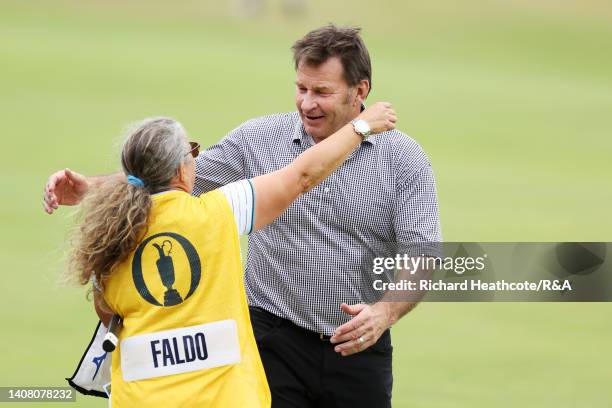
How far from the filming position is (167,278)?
425 centimetres

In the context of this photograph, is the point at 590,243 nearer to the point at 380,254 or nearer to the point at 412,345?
the point at 412,345

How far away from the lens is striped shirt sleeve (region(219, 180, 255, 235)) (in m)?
4.46

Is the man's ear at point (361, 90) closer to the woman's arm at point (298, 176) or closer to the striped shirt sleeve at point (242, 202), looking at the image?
the woman's arm at point (298, 176)

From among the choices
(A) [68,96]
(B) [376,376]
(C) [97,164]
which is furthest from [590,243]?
(A) [68,96]

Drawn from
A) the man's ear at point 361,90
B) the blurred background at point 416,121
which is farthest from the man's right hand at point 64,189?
the man's ear at point 361,90

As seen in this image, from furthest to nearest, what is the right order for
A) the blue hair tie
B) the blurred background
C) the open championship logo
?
the blurred background
the blue hair tie
the open championship logo

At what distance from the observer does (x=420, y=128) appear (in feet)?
63.5

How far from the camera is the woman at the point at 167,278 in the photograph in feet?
14.0

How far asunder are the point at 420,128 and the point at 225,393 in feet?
50.1

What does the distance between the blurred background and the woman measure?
27 centimetres

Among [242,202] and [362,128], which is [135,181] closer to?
[242,202]

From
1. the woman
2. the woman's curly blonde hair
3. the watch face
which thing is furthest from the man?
the woman's curly blonde hair

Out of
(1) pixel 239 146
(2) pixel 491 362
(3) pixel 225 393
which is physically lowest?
(2) pixel 491 362

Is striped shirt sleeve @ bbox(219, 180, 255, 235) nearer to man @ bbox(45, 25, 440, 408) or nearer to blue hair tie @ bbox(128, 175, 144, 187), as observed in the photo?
blue hair tie @ bbox(128, 175, 144, 187)
